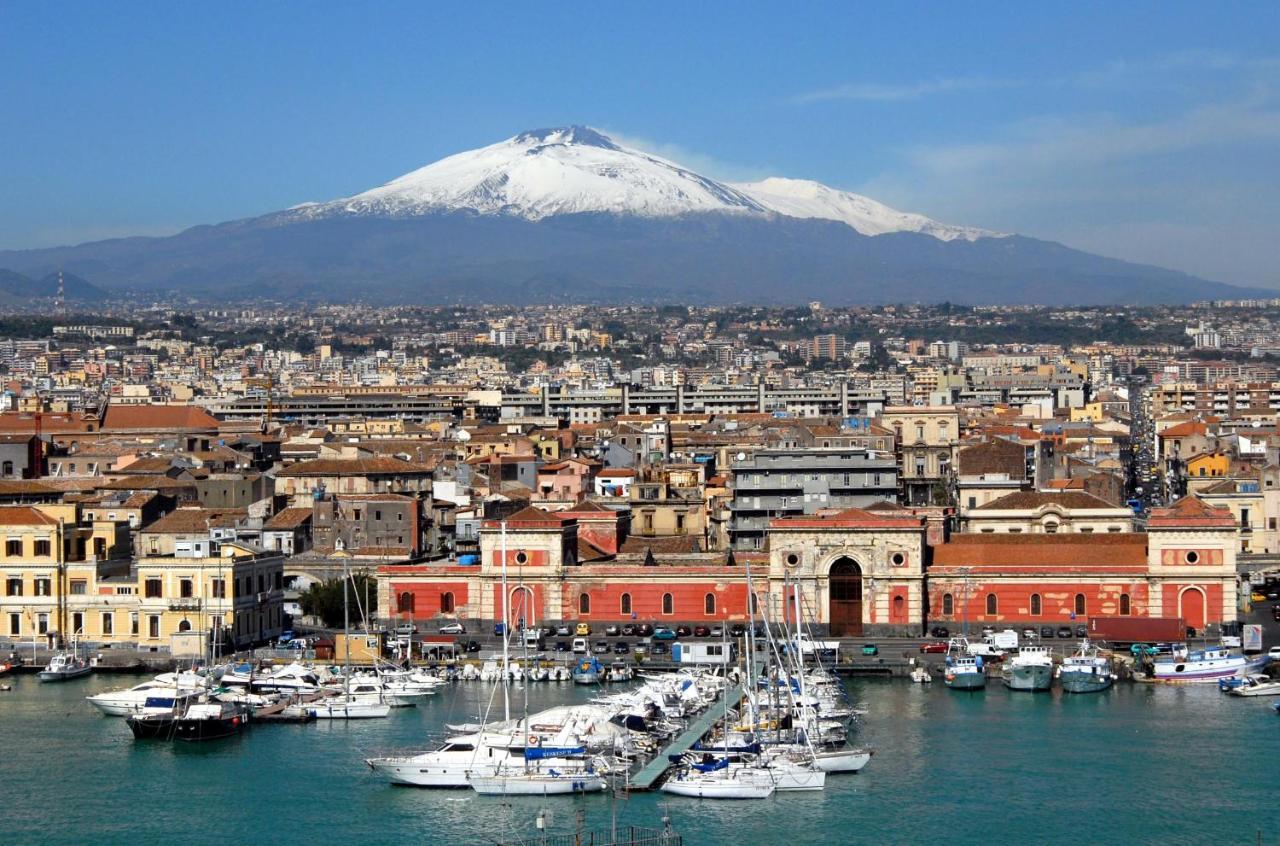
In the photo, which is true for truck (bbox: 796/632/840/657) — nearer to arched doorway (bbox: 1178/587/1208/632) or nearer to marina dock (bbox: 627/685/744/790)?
marina dock (bbox: 627/685/744/790)

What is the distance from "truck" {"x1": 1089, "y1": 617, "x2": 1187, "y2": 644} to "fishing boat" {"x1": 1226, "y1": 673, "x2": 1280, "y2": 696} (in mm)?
3121

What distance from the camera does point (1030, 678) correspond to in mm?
39875

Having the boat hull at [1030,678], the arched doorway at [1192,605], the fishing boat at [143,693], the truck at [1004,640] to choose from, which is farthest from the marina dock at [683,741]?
the arched doorway at [1192,605]

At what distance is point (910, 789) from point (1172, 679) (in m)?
10.4

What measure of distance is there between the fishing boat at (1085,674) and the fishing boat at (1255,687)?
204 centimetres

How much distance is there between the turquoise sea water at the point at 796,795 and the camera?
2973 centimetres

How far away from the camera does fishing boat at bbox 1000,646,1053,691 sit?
1571 inches

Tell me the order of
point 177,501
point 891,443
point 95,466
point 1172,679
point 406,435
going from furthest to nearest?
point 406,435 < point 95,466 < point 891,443 < point 177,501 < point 1172,679

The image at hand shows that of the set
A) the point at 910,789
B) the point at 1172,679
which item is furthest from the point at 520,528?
the point at 910,789

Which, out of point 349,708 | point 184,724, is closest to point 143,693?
point 184,724

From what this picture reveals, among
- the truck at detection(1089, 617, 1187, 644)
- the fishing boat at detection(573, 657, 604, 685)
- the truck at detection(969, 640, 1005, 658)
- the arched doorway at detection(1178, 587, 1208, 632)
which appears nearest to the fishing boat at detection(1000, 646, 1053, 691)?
the truck at detection(969, 640, 1005, 658)

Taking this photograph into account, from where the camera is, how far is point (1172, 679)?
1601 inches

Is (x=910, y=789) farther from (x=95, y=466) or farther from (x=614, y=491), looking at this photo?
(x=95, y=466)

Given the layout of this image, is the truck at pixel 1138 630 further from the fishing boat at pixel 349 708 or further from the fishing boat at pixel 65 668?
the fishing boat at pixel 65 668
